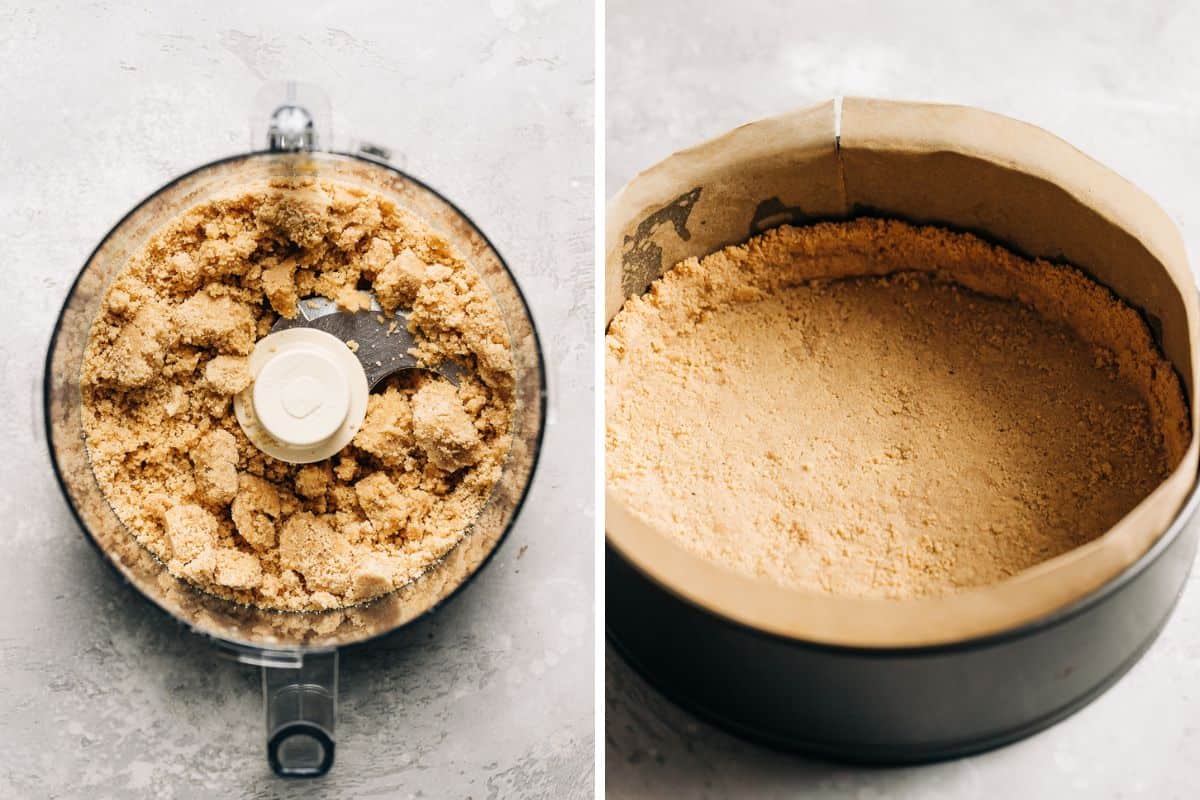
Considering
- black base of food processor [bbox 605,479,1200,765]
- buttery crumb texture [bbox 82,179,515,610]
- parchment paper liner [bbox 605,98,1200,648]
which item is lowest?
black base of food processor [bbox 605,479,1200,765]

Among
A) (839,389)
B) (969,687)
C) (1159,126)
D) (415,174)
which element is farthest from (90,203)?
(1159,126)

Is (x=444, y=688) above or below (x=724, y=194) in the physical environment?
below

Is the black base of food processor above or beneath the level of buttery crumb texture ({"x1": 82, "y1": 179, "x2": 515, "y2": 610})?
beneath

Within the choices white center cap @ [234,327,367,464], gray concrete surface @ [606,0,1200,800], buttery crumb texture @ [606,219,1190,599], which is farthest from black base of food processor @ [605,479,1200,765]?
gray concrete surface @ [606,0,1200,800]

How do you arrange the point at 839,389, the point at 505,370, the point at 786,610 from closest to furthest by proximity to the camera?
the point at 786,610 → the point at 505,370 → the point at 839,389

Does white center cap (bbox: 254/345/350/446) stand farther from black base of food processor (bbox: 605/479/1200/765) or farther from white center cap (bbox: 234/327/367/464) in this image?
black base of food processor (bbox: 605/479/1200/765)

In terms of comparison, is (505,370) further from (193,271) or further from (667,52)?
(667,52)
